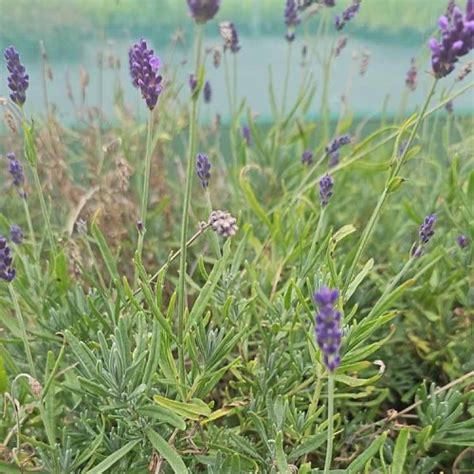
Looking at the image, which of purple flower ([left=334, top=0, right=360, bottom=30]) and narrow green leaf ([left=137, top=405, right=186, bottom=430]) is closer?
narrow green leaf ([left=137, top=405, right=186, bottom=430])

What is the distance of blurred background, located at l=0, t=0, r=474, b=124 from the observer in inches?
62.0

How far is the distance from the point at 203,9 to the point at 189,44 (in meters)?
1.24

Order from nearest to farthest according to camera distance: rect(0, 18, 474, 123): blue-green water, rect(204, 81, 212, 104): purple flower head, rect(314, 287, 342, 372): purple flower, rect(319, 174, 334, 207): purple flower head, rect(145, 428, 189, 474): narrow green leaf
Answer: rect(314, 287, 342, 372): purple flower < rect(145, 428, 189, 474): narrow green leaf < rect(319, 174, 334, 207): purple flower head < rect(204, 81, 212, 104): purple flower head < rect(0, 18, 474, 123): blue-green water

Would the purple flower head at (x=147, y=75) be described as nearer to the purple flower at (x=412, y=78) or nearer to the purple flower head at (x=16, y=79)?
the purple flower head at (x=16, y=79)

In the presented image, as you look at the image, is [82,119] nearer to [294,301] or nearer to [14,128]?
[14,128]

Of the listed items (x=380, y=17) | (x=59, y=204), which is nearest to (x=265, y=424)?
(x=59, y=204)

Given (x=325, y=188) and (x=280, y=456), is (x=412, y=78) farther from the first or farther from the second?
(x=280, y=456)

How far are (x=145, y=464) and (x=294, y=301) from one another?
302 mm

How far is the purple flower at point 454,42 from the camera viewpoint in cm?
68

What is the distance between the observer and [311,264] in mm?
978

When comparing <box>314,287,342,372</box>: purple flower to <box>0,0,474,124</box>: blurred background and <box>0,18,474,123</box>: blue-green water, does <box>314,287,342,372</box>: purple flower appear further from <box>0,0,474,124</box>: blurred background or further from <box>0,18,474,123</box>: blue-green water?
<box>0,18,474,123</box>: blue-green water

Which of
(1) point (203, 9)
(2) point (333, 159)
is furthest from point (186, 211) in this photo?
(2) point (333, 159)

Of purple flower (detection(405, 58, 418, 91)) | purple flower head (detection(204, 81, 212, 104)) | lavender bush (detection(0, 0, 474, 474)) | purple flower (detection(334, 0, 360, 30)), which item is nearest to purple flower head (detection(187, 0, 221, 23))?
lavender bush (detection(0, 0, 474, 474))

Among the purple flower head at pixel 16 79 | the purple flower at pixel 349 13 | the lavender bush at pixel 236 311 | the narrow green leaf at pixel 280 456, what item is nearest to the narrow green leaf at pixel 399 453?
the lavender bush at pixel 236 311
